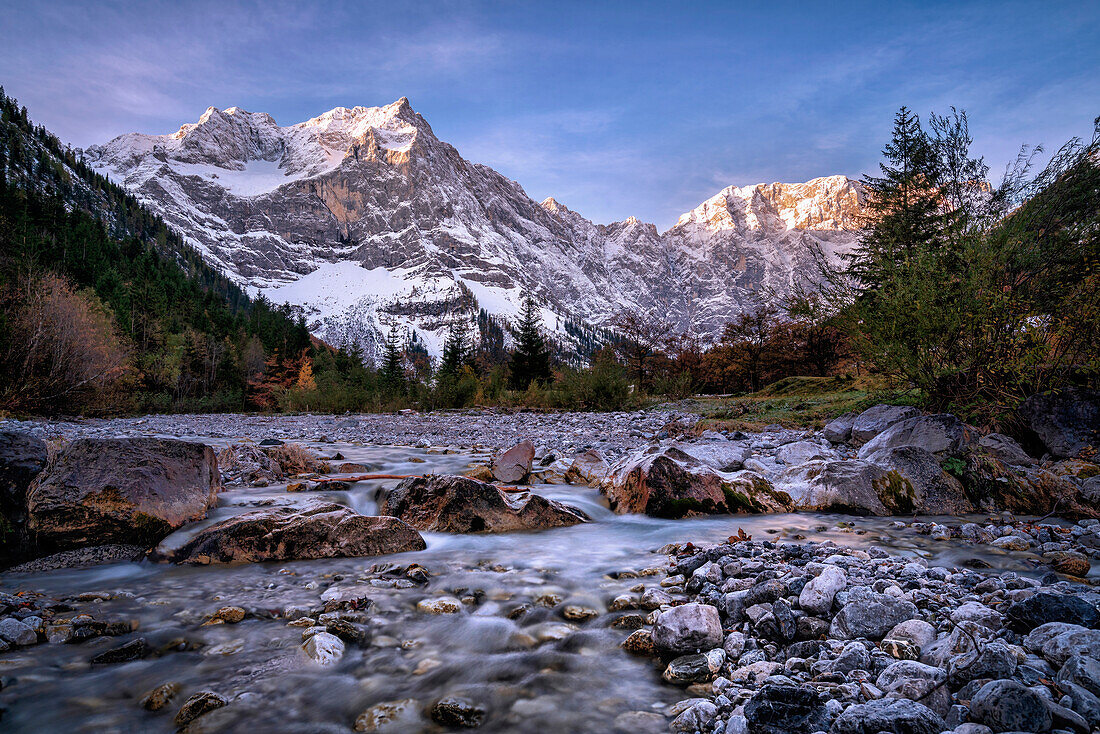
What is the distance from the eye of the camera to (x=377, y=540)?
15.7 ft

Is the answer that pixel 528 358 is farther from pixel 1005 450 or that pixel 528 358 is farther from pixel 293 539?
pixel 293 539

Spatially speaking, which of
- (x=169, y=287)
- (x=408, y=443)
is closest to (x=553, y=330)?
(x=169, y=287)

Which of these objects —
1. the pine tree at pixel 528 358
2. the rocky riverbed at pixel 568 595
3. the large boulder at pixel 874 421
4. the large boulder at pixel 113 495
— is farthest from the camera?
the pine tree at pixel 528 358

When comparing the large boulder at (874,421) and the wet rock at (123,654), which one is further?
the large boulder at (874,421)

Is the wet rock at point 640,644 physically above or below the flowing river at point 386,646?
above

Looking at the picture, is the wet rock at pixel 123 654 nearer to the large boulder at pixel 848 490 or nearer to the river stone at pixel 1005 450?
the large boulder at pixel 848 490

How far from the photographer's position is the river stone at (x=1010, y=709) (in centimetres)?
147

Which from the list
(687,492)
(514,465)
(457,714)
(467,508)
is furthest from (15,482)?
(687,492)

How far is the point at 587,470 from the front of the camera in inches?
313

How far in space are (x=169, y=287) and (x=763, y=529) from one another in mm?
78636

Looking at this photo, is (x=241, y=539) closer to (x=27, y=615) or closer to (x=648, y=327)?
(x=27, y=615)

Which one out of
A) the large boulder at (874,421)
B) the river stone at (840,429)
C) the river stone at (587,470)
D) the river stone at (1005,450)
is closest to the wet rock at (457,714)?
the river stone at (587,470)

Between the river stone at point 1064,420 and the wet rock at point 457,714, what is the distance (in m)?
8.16

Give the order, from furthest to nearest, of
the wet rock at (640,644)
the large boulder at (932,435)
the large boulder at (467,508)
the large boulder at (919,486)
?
1. the large boulder at (932,435)
2. the large boulder at (467,508)
3. the large boulder at (919,486)
4. the wet rock at (640,644)
